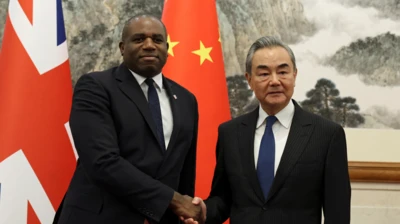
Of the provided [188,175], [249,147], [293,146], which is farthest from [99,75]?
[293,146]

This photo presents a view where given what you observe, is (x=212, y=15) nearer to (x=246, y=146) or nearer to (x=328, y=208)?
(x=246, y=146)

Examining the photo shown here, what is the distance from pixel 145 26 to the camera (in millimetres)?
2104

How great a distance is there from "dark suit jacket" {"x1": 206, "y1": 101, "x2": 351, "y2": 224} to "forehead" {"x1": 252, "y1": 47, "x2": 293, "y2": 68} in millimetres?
210

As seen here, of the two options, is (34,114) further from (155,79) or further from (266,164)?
(266,164)

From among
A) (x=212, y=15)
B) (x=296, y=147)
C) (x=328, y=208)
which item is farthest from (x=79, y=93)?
(x=212, y=15)

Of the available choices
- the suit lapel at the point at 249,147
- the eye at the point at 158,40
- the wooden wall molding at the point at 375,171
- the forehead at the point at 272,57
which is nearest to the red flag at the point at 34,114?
the eye at the point at 158,40

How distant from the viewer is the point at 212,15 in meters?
3.23

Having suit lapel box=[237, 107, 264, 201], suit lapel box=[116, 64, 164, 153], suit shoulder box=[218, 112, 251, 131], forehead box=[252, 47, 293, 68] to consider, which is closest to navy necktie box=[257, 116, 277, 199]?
suit lapel box=[237, 107, 264, 201]

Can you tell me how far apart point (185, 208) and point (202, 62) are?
1339mm

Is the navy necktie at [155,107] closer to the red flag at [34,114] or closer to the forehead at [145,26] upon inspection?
the forehead at [145,26]

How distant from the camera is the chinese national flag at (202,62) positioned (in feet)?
10.1

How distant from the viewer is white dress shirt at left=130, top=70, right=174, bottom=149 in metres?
2.06

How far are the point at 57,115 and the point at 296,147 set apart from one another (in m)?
1.52

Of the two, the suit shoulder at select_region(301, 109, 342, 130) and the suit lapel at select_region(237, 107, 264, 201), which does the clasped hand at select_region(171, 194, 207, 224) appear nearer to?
the suit lapel at select_region(237, 107, 264, 201)
